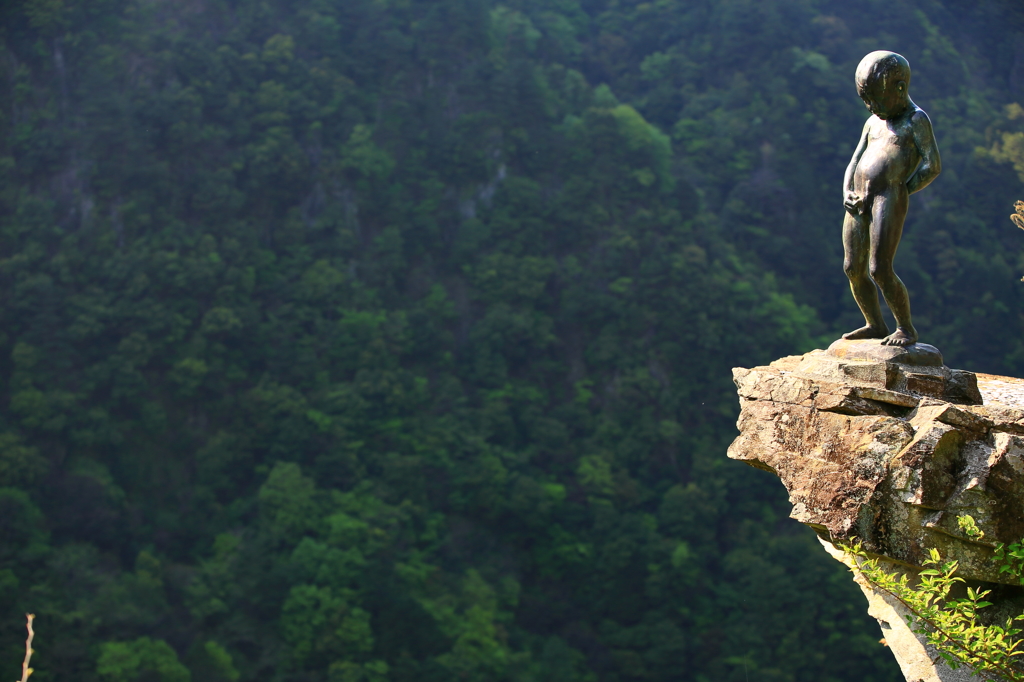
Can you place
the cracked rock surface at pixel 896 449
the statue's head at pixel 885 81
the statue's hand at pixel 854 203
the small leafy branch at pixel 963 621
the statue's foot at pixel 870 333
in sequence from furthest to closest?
1. the statue's foot at pixel 870 333
2. the statue's hand at pixel 854 203
3. the statue's head at pixel 885 81
4. the cracked rock surface at pixel 896 449
5. the small leafy branch at pixel 963 621

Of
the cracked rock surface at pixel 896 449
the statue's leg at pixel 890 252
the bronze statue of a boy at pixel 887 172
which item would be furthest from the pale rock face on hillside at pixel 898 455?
the bronze statue of a boy at pixel 887 172

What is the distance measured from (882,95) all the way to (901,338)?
5.76ft

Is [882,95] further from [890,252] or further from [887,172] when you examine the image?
[890,252]

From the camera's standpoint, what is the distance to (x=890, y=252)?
6.55 meters

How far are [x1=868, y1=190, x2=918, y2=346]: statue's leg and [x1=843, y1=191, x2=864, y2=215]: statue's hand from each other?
0.28 feet

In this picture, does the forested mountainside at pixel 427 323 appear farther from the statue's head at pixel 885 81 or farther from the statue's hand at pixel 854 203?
the statue's head at pixel 885 81

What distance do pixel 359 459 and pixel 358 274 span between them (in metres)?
8.03

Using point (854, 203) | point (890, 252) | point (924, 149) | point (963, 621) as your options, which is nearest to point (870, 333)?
point (890, 252)

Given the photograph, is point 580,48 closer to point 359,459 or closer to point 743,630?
point 359,459

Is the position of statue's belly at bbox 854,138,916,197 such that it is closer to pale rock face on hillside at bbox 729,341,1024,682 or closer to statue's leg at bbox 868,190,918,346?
statue's leg at bbox 868,190,918,346

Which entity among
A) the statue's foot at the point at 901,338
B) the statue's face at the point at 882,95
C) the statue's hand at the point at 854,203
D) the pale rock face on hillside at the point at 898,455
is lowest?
the pale rock face on hillside at the point at 898,455

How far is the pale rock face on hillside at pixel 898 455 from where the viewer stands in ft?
18.3

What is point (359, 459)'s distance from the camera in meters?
31.3

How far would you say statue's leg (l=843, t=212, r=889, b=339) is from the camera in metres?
6.73
